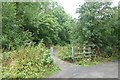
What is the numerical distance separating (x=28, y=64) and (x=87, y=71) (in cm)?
226

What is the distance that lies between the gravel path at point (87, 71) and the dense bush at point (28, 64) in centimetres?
49

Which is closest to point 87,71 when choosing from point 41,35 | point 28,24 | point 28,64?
point 28,64

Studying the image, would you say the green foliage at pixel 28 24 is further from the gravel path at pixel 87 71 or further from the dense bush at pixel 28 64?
the gravel path at pixel 87 71

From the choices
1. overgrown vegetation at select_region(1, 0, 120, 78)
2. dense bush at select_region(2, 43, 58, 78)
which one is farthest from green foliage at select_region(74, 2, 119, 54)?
dense bush at select_region(2, 43, 58, 78)

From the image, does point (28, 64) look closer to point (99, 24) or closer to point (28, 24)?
point (99, 24)

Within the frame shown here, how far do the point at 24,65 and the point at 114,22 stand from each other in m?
5.20

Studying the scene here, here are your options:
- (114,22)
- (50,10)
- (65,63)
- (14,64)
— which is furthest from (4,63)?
(50,10)

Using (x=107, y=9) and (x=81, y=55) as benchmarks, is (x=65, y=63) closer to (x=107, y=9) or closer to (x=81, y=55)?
(x=81, y=55)

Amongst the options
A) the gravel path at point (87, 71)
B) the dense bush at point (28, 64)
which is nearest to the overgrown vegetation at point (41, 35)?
the dense bush at point (28, 64)

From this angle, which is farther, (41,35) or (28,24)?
(41,35)

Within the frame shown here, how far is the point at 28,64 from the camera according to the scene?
8.40m

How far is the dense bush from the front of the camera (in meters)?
7.89

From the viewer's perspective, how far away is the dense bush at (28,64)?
7.89 metres

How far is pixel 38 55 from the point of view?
30.0 feet
